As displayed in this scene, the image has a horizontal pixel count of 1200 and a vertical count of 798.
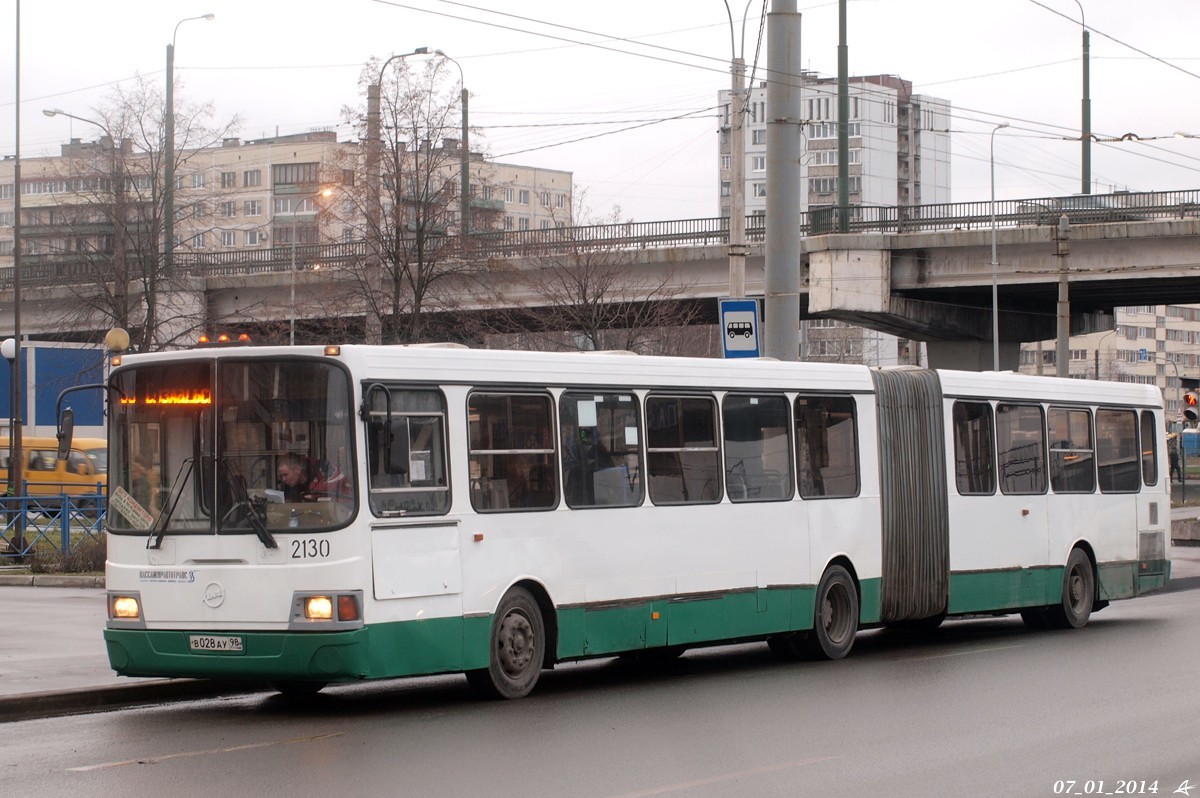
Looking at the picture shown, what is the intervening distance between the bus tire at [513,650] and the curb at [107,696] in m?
2.13

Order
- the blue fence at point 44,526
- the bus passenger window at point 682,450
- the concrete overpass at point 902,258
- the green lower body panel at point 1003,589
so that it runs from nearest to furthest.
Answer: the bus passenger window at point 682,450 → the green lower body panel at point 1003,589 → the blue fence at point 44,526 → the concrete overpass at point 902,258

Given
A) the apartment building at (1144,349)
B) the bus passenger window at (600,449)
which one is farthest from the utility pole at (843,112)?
the apartment building at (1144,349)

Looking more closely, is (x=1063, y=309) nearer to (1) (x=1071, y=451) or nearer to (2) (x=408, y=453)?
(1) (x=1071, y=451)

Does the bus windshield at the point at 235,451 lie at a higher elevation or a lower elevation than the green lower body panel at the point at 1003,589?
higher

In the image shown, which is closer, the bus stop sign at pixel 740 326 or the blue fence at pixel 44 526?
the bus stop sign at pixel 740 326

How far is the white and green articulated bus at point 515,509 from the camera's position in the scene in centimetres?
1151

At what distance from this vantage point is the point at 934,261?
158ft

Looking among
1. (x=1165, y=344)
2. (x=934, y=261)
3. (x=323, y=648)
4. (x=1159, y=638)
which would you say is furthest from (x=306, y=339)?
(x=1165, y=344)

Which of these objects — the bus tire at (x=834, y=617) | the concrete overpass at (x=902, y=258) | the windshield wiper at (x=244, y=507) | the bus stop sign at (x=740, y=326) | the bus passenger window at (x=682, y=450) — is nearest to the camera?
the windshield wiper at (x=244, y=507)

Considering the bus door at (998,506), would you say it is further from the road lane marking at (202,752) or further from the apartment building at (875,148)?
the apartment building at (875,148)

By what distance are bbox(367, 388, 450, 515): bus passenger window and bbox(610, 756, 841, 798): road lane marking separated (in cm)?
348

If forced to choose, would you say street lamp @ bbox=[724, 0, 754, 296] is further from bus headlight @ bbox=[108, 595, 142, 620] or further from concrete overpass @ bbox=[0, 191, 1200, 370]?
concrete overpass @ bbox=[0, 191, 1200, 370]

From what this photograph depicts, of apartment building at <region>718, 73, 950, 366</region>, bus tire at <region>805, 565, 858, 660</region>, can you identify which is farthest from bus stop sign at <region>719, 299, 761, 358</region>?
apartment building at <region>718, 73, 950, 366</region>

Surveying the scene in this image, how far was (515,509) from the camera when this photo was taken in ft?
41.8
